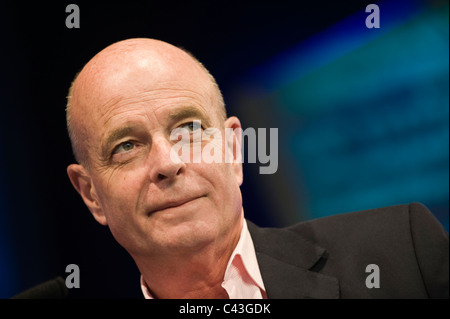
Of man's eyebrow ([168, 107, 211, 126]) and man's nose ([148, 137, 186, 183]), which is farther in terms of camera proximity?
man's eyebrow ([168, 107, 211, 126])

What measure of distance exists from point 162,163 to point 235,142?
1.43ft

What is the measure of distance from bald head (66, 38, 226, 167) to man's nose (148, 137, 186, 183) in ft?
0.59

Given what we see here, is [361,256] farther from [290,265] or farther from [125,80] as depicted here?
[125,80]

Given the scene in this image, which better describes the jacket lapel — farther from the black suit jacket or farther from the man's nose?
the man's nose

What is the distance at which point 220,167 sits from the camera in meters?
1.76

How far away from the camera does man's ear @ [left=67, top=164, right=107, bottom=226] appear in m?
1.93

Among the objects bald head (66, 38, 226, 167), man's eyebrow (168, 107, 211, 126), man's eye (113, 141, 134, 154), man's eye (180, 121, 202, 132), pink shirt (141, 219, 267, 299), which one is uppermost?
bald head (66, 38, 226, 167)

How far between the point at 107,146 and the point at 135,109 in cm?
16

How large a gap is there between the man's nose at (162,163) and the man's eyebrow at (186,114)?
97mm

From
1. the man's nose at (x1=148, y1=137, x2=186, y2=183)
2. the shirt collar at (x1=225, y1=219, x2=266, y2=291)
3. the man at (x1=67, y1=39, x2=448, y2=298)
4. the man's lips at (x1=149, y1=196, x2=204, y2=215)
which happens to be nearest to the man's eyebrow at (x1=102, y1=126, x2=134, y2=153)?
the man at (x1=67, y1=39, x2=448, y2=298)

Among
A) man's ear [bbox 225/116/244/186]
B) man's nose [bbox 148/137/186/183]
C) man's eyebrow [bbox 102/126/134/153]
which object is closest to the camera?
man's nose [bbox 148/137/186/183]

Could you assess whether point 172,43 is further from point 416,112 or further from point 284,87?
point 416,112

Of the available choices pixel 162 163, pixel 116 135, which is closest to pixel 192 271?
pixel 162 163
